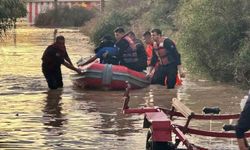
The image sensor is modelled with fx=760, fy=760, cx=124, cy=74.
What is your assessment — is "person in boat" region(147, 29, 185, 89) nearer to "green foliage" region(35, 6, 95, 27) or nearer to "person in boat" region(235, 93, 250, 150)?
"person in boat" region(235, 93, 250, 150)

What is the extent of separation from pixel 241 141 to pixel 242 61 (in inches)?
437

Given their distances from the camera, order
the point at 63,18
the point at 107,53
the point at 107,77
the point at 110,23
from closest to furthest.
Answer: the point at 107,77
the point at 107,53
the point at 110,23
the point at 63,18

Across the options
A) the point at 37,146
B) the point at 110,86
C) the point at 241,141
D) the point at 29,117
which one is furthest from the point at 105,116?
the point at 241,141

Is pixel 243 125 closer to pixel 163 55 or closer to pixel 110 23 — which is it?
pixel 163 55

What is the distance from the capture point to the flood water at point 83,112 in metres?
11.5

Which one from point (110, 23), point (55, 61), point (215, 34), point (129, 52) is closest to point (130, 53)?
point (129, 52)

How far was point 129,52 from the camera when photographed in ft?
63.9

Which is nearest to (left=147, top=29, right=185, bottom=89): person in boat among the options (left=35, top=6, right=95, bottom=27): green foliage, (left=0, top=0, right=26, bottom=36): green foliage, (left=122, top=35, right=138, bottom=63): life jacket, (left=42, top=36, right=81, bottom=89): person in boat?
(left=122, top=35, right=138, bottom=63): life jacket

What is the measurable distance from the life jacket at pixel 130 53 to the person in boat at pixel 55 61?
1325 millimetres

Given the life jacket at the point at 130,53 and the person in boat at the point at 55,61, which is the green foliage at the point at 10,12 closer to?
the person in boat at the point at 55,61

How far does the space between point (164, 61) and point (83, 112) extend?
14.6ft

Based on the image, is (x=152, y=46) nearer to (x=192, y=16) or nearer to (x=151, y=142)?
(x=192, y=16)

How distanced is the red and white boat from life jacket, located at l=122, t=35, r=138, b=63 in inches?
19.8

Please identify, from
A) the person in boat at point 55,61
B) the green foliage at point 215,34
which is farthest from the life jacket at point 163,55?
the person in boat at point 55,61
